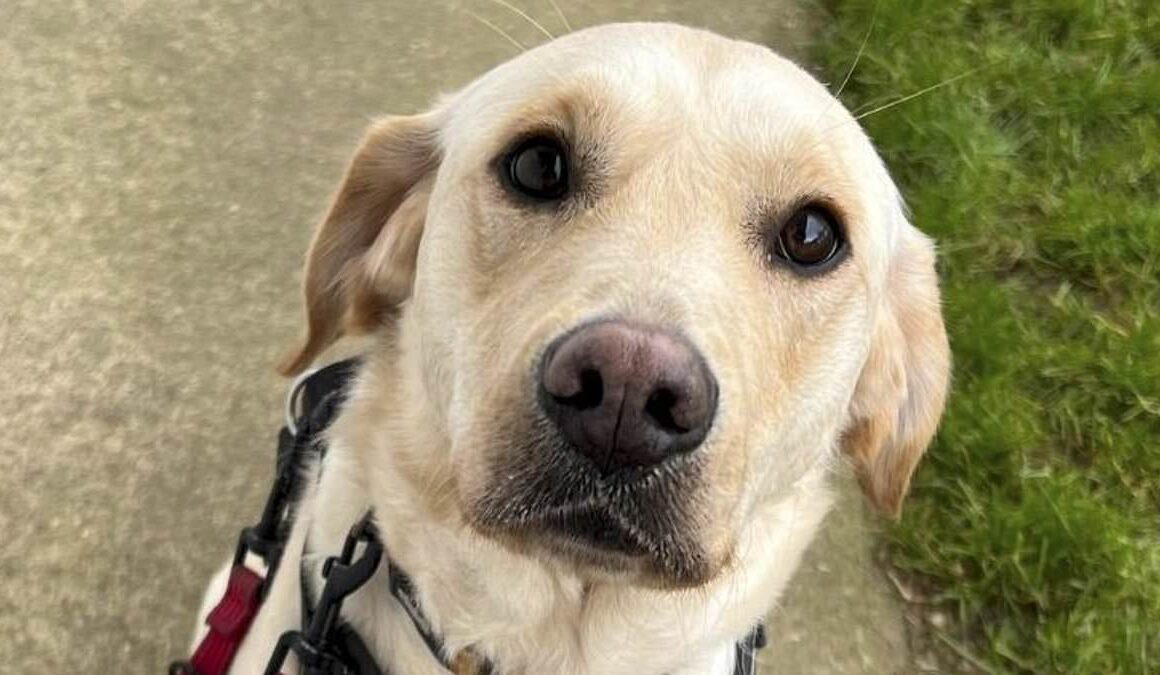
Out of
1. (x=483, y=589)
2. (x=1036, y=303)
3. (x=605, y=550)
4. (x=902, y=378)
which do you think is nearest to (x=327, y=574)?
(x=483, y=589)

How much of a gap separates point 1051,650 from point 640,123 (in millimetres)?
2073

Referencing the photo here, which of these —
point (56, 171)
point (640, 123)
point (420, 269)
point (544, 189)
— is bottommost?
point (56, 171)

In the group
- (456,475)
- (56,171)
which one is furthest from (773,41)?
(456,475)

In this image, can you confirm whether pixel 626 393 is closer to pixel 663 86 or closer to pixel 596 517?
pixel 596 517

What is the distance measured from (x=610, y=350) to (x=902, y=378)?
1004 millimetres

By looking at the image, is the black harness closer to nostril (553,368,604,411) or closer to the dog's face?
the dog's face

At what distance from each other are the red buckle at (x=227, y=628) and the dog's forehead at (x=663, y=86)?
38.6 inches

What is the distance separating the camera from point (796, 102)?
75.9 inches

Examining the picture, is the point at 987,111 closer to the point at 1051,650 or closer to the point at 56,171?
the point at 1051,650

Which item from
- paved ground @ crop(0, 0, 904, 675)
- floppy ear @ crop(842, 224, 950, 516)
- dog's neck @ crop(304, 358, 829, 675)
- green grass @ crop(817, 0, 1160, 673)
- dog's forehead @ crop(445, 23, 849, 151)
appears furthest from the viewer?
green grass @ crop(817, 0, 1160, 673)

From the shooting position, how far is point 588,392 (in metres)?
1.49

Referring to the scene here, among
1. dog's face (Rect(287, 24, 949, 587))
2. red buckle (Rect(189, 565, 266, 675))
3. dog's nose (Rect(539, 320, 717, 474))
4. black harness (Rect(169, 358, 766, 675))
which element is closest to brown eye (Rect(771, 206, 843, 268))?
dog's face (Rect(287, 24, 949, 587))

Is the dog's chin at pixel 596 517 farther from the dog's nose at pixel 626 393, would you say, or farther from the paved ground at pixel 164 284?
the paved ground at pixel 164 284

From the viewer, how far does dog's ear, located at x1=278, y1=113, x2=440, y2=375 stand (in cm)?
214
